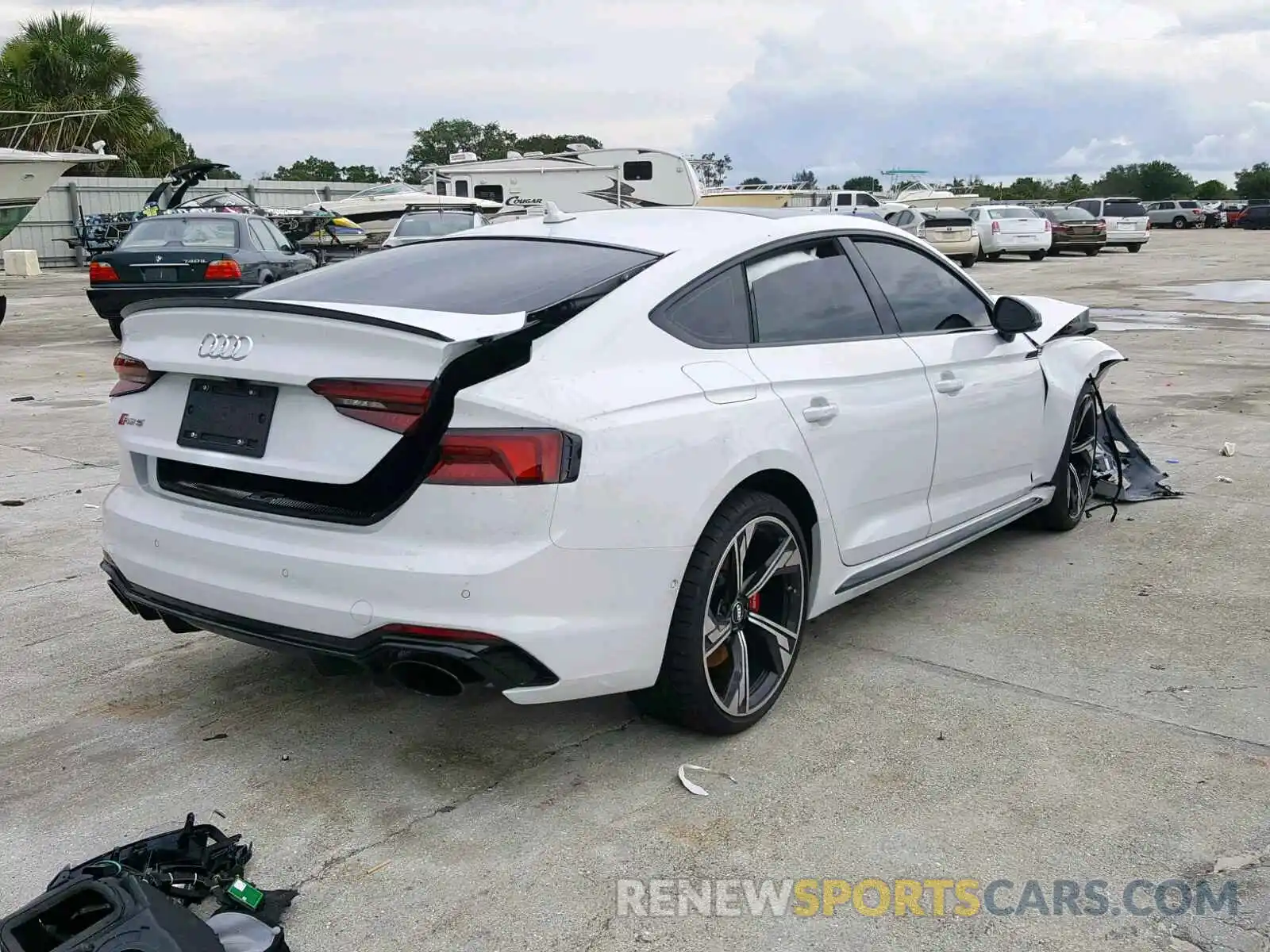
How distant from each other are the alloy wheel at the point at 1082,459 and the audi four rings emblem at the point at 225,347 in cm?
388

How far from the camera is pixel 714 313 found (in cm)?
380

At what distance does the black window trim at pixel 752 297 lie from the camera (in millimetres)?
3629

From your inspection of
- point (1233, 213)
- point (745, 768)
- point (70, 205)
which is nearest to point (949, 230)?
point (70, 205)

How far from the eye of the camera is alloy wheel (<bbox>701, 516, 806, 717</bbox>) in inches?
142

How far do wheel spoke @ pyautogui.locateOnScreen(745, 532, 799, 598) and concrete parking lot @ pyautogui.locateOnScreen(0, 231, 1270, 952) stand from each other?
17.8 inches

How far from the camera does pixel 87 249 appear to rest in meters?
31.5

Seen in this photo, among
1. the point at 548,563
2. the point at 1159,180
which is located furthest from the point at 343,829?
the point at 1159,180

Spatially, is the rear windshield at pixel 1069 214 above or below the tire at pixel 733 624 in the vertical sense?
above

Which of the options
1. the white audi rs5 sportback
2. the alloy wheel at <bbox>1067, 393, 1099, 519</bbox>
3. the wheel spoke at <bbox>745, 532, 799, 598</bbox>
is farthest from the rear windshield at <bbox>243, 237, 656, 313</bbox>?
the alloy wheel at <bbox>1067, 393, 1099, 519</bbox>

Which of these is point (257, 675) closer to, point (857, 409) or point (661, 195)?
point (857, 409)

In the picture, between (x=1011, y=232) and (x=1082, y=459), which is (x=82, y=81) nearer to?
(x=1011, y=232)

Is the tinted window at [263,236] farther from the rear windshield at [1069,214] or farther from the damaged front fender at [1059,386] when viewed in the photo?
the rear windshield at [1069,214]

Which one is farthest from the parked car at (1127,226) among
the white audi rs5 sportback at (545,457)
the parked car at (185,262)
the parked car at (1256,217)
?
the white audi rs5 sportback at (545,457)

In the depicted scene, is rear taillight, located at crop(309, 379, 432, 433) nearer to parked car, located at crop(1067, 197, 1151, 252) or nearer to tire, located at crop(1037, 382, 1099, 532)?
tire, located at crop(1037, 382, 1099, 532)
